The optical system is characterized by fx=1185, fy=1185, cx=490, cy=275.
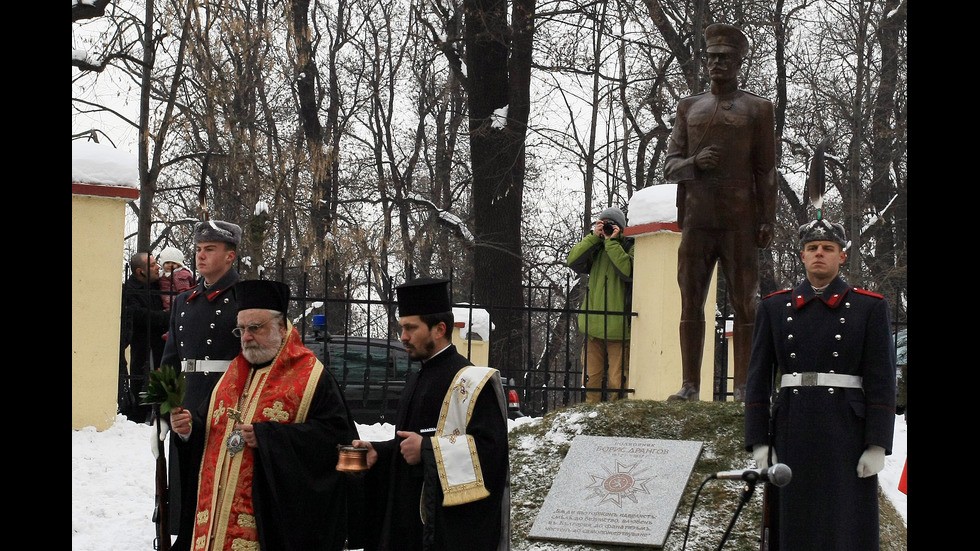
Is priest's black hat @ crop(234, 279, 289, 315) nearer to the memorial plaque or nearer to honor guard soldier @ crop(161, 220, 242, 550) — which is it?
honor guard soldier @ crop(161, 220, 242, 550)

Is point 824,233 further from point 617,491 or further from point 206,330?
point 206,330

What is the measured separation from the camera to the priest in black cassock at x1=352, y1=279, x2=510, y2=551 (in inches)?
179

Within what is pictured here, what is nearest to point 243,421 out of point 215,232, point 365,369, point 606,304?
point 215,232

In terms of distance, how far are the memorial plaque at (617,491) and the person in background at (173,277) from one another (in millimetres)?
4238

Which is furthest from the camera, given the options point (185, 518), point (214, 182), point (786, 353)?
point (214, 182)

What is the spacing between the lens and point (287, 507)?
15.8 feet

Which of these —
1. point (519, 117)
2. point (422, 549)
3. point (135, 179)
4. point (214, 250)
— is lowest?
point (422, 549)

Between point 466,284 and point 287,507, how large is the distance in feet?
68.8

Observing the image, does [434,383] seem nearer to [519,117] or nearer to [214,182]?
[519,117]

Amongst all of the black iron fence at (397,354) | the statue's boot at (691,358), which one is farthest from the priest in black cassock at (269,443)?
the black iron fence at (397,354)

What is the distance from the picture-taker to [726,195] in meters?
7.65

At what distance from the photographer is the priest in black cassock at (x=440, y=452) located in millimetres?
4535

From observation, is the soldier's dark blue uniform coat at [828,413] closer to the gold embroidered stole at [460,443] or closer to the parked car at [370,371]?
the gold embroidered stole at [460,443]
